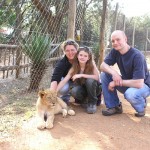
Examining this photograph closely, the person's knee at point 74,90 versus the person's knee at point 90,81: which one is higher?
the person's knee at point 90,81

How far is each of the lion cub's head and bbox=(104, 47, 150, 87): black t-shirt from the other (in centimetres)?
97

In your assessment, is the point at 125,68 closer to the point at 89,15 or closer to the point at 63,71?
the point at 63,71

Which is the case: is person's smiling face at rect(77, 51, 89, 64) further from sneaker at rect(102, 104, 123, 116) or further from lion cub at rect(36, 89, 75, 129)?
sneaker at rect(102, 104, 123, 116)

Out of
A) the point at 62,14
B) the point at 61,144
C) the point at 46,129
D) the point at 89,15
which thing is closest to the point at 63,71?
the point at 46,129

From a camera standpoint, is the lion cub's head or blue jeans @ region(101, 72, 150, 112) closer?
the lion cub's head

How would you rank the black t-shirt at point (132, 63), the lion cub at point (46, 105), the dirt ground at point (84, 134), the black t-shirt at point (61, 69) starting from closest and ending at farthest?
1. the dirt ground at point (84, 134)
2. the lion cub at point (46, 105)
3. the black t-shirt at point (132, 63)
4. the black t-shirt at point (61, 69)

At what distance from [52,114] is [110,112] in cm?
85

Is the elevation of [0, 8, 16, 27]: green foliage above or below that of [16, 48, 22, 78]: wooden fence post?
above

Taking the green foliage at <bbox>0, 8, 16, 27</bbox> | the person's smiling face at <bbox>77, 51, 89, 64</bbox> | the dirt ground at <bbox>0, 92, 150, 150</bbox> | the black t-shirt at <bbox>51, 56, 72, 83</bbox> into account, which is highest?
the green foliage at <bbox>0, 8, 16, 27</bbox>

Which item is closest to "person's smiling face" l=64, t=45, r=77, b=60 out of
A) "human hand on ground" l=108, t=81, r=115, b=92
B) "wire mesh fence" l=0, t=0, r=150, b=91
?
"human hand on ground" l=108, t=81, r=115, b=92

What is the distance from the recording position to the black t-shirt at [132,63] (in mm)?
3961

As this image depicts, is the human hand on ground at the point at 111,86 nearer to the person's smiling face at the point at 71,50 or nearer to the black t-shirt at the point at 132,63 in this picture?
the black t-shirt at the point at 132,63

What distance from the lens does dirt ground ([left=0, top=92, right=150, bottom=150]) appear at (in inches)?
127

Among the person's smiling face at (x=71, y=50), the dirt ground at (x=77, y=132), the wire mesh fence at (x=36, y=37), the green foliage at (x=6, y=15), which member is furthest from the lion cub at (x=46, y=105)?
the wire mesh fence at (x=36, y=37)
